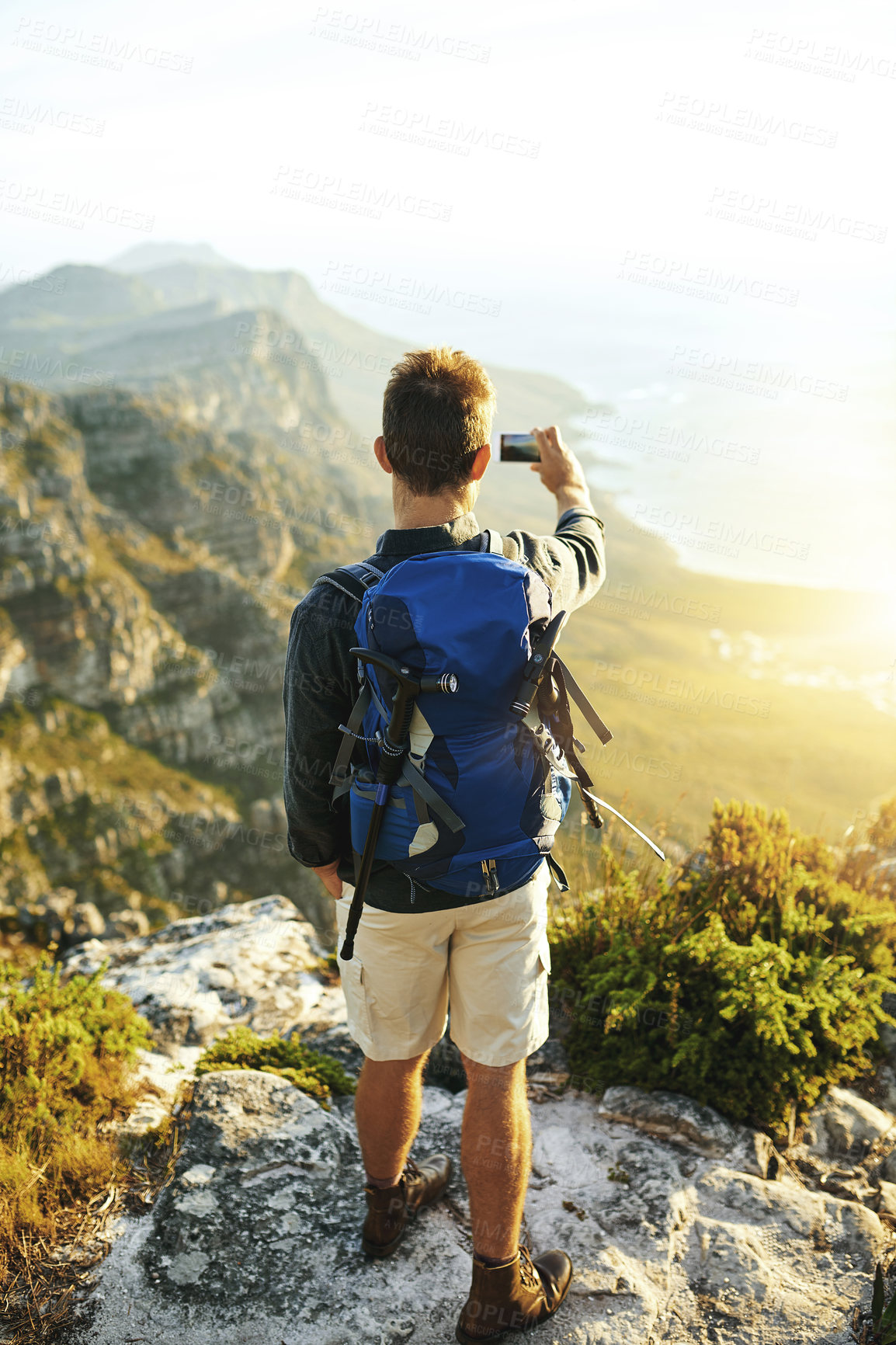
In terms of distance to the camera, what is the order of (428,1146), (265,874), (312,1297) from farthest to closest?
(265,874), (428,1146), (312,1297)

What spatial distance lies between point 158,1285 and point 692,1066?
8.06ft

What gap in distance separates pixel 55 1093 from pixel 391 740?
2.72 metres

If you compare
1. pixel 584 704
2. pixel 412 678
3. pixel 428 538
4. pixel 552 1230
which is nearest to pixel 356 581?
pixel 428 538

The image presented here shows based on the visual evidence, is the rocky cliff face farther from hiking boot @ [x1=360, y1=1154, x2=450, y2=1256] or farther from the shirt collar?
the shirt collar

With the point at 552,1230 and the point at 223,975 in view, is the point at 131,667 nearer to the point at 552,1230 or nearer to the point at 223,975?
the point at 223,975

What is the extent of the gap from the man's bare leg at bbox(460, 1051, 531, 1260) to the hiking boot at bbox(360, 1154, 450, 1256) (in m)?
0.54

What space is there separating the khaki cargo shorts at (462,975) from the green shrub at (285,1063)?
1.65 metres

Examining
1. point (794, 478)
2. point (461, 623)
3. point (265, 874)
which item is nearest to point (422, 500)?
point (461, 623)

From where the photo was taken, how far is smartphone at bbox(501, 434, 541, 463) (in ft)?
9.54

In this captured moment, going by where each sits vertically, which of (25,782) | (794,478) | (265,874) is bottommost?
(265,874)

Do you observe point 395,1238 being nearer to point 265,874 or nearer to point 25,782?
point 25,782

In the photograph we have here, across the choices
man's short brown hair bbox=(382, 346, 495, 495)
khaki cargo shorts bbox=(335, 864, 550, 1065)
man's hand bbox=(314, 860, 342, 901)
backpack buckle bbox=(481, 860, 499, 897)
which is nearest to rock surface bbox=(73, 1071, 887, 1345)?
khaki cargo shorts bbox=(335, 864, 550, 1065)

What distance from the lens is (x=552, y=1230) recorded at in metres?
3.14

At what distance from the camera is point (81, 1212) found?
311cm
